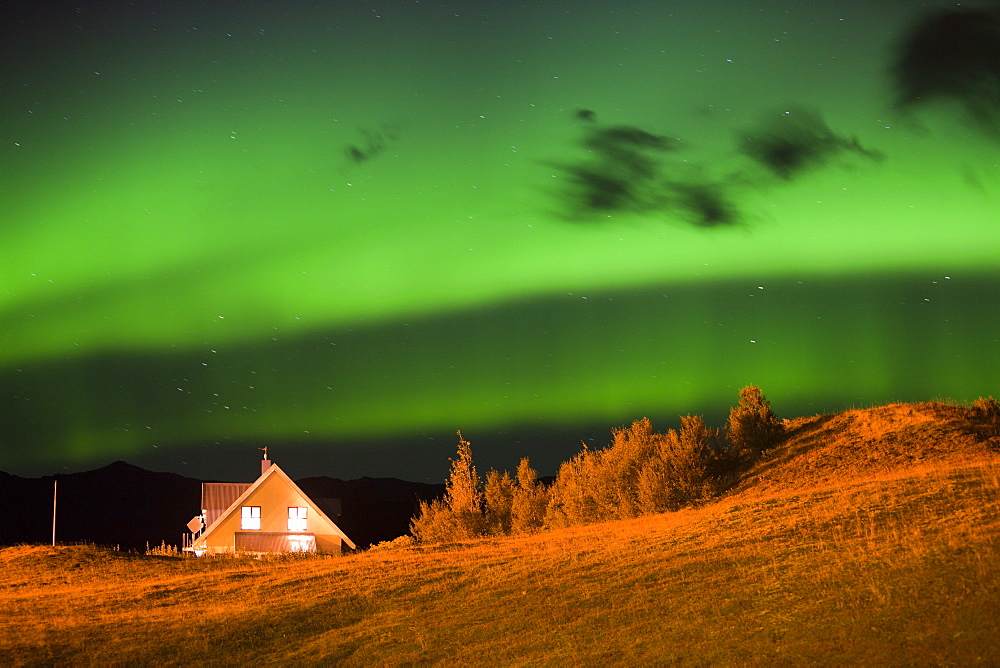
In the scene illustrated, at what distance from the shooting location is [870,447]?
38.5m

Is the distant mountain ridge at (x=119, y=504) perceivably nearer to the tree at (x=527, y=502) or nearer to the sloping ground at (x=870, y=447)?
the tree at (x=527, y=502)

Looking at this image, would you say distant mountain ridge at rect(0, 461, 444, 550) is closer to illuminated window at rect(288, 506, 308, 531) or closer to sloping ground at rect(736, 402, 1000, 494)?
illuminated window at rect(288, 506, 308, 531)

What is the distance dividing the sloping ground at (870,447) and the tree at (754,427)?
89cm

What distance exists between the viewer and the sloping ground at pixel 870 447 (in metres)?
34.7

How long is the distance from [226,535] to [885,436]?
3790cm

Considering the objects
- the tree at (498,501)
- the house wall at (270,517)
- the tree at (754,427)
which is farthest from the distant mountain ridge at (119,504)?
the tree at (754,427)

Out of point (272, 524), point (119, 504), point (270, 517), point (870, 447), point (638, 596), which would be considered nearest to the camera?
point (638, 596)

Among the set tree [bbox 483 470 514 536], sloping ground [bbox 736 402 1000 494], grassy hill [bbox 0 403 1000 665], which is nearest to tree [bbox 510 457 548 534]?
tree [bbox 483 470 514 536]

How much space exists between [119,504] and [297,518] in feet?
417

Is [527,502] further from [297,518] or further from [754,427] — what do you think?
[754,427]

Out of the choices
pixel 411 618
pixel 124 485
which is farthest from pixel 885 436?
pixel 124 485

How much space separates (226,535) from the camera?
5831cm

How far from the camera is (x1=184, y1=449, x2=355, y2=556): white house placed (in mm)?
57031

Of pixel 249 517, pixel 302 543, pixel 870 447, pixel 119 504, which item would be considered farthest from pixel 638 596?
pixel 119 504
